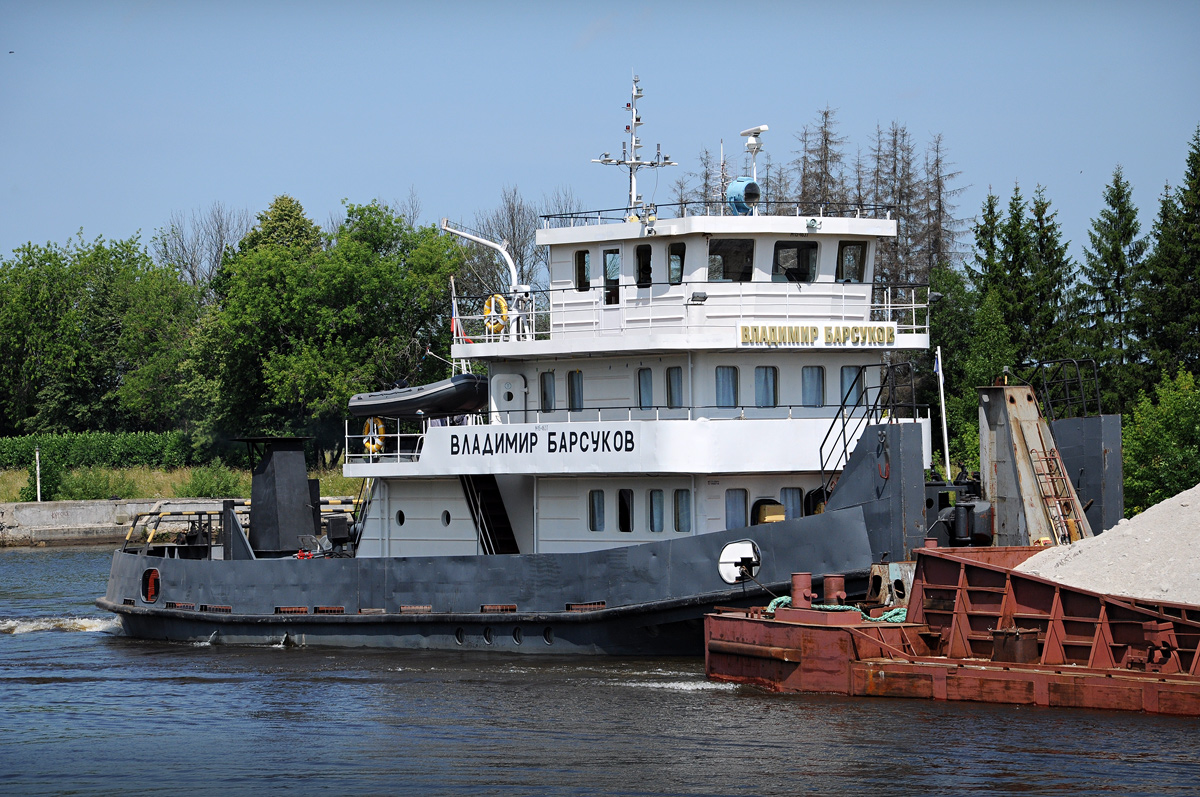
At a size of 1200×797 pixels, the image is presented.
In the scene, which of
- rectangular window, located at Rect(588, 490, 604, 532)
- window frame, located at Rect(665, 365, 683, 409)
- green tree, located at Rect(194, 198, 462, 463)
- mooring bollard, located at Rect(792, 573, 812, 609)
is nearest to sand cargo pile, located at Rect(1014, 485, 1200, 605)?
mooring bollard, located at Rect(792, 573, 812, 609)

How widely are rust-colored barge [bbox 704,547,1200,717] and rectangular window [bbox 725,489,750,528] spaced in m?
1.89

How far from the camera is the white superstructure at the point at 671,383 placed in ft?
57.7

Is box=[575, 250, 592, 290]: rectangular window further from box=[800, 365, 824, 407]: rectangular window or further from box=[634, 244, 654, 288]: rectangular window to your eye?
box=[800, 365, 824, 407]: rectangular window

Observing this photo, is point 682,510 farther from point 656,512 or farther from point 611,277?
point 611,277

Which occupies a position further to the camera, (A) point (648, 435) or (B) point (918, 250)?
(B) point (918, 250)

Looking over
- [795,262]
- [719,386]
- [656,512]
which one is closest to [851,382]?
[795,262]

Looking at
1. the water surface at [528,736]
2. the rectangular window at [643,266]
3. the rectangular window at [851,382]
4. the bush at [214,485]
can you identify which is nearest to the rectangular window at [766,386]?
the rectangular window at [851,382]

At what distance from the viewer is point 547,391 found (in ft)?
63.5

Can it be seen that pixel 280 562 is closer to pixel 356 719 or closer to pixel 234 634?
pixel 234 634

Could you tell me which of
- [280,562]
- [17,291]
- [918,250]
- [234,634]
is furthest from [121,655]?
[17,291]

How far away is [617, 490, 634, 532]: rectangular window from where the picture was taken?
18359 millimetres

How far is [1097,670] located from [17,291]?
59.1 meters

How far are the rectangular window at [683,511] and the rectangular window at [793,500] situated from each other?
1243 millimetres

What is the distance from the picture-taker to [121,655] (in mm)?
20703
